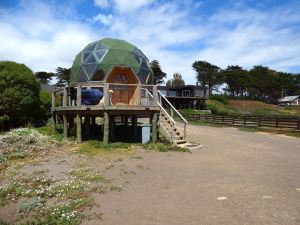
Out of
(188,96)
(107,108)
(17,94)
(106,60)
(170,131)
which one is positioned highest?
(106,60)

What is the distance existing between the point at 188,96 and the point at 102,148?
158 ft

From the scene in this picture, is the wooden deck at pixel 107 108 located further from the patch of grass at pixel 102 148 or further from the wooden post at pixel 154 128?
the patch of grass at pixel 102 148

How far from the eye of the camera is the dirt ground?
6.86 meters

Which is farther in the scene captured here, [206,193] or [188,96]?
[188,96]

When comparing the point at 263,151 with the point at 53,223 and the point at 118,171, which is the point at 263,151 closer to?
the point at 118,171

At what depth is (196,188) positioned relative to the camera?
897cm

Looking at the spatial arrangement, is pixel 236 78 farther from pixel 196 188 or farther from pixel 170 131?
pixel 196 188

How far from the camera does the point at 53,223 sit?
6.52 m

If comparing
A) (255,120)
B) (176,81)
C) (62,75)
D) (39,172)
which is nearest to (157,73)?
(176,81)

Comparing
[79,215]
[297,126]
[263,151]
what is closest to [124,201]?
[79,215]

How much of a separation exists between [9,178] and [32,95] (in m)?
12.7

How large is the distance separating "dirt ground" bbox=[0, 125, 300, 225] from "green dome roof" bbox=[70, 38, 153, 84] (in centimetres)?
952

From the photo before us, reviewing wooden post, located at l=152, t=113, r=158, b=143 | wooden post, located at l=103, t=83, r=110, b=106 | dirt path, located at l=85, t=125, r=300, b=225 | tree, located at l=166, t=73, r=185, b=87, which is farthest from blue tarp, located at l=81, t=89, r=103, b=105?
tree, located at l=166, t=73, r=185, b=87

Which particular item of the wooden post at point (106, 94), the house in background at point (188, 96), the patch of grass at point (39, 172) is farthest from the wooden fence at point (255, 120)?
the house in background at point (188, 96)
